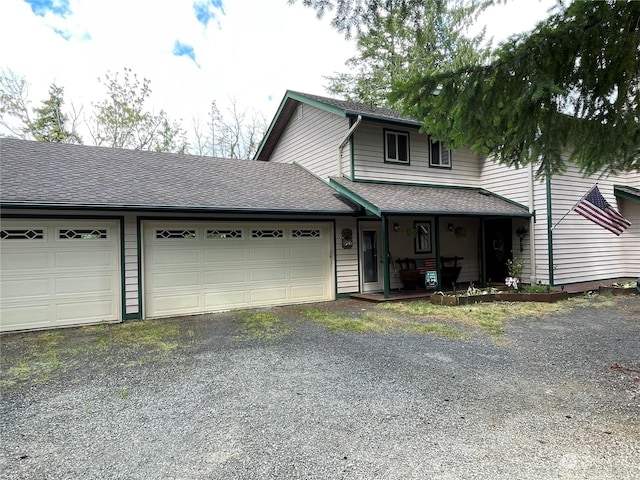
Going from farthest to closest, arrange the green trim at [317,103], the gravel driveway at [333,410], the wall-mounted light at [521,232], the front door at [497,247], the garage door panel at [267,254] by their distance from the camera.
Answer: the front door at [497,247], the wall-mounted light at [521,232], the green trim at [317,103], the garage door panel at [267,254], the gravel driveway at [333,410]

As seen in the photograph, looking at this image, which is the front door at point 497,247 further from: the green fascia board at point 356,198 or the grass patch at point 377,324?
the grass patch at point 377,324

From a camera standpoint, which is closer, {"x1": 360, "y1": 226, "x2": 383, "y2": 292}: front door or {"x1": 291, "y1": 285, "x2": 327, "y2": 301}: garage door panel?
{"x1": 291, "y1": 285, "x2": 327, "y2": 301}: garage door panel

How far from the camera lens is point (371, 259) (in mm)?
10453

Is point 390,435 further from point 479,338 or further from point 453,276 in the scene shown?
point 453,276

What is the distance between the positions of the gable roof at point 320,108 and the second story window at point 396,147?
371 mm

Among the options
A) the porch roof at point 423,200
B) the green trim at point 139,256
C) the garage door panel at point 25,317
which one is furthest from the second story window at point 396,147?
the garage door panel at point 25,317

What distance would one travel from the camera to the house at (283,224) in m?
7.04

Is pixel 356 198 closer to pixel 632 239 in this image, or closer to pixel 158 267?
pixel 158 267

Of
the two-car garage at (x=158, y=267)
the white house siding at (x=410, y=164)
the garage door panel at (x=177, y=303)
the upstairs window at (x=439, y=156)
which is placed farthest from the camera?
the upstairs window at (x=439, y=156)

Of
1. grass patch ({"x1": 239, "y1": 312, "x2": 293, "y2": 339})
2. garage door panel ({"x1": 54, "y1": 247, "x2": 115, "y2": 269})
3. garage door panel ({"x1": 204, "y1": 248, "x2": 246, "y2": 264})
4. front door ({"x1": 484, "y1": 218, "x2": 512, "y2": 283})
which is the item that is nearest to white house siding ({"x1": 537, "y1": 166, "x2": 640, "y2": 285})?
front door ({"x1": 484, "y1": 218, "x2": 512, "y2": 283})

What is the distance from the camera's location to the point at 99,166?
28.5 ft

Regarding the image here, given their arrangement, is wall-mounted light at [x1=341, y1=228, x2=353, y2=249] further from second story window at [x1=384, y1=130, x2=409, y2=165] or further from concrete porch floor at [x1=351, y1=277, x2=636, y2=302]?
second story window at [x1=384, y1=130, x2=409, y2=165]

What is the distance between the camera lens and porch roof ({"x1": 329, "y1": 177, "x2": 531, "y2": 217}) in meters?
A: 8.83

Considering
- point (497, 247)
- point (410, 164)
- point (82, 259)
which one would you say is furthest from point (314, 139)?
point (82, 259)
